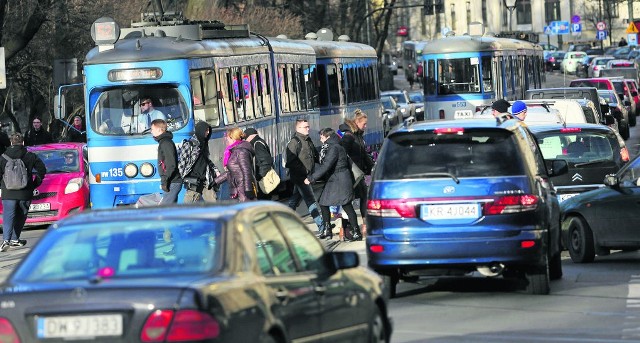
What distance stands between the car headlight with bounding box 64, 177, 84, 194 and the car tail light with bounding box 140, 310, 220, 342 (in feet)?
60.4

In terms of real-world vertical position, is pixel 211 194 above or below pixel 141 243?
below

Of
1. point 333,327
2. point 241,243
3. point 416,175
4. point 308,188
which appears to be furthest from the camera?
point 308,188

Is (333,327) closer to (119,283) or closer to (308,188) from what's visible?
(119,283)

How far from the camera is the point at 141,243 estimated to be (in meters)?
7.93

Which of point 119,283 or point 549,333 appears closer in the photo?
point 119,283

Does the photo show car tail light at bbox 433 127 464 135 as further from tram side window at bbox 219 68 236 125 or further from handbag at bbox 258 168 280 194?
tram side window at bbox 219 68 236 125

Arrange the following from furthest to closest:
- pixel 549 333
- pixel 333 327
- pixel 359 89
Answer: pixel 359 89 < pixel 549 333 < pixel 333 327

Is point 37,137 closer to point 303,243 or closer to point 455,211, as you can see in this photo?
point 455,211

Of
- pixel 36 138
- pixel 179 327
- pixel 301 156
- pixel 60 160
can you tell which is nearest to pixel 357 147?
pixel 301 156

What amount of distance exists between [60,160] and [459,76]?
18.5 metres

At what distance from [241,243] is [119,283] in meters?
0.73

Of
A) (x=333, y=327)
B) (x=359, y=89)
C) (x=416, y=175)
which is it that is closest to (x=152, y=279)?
(x=333, y=327)

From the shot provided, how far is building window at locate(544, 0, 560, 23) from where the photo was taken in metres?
168

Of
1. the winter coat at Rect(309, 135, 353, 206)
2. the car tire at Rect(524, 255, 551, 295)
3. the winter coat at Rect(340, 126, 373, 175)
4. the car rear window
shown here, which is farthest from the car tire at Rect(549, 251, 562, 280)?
the winter coat at Rect(340, 126, 373, 175)
